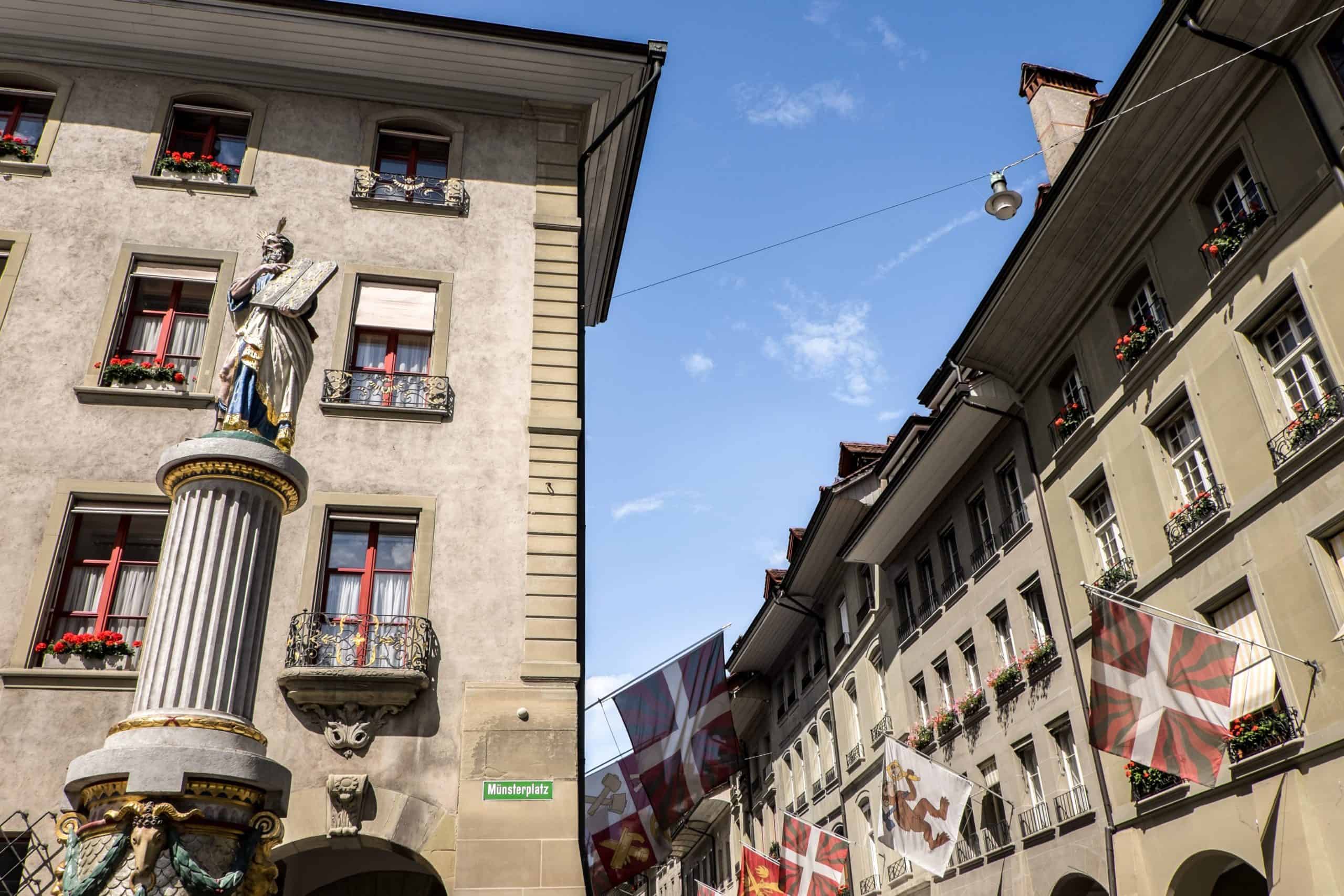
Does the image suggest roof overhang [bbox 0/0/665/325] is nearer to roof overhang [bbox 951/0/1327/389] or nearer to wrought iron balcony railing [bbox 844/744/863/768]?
roof overhang [bbox 951/0/1327/389]

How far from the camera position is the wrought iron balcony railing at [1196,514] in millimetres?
16859

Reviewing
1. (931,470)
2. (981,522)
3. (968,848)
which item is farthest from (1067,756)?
(931,470)

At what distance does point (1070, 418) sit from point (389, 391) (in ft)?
46.5

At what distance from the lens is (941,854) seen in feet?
66.0

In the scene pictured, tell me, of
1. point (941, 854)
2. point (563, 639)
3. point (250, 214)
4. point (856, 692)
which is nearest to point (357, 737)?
point (563, 639)

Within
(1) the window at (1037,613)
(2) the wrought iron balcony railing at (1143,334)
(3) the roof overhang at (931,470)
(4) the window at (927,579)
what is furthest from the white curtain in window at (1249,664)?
(4) the window at (927,579)

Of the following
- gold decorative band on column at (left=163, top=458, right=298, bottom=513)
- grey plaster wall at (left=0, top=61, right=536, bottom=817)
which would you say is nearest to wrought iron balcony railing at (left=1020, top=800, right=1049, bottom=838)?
grey plaster wall at (left=0, top=61, right=536, bottom=817)

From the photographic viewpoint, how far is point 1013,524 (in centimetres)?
2445

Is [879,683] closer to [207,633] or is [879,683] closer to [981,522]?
[981,522]

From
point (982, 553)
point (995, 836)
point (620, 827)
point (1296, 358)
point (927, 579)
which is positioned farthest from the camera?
point (927, 579)

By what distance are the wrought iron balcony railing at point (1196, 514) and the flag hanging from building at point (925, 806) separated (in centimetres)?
600

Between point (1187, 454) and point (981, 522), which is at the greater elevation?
point (981, 522)

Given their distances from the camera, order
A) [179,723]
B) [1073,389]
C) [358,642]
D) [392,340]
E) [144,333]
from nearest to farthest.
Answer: [179,723]
[358,642]
[144,333]
[392,340]
[1073,389]

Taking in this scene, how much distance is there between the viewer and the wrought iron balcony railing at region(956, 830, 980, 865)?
984 inches
